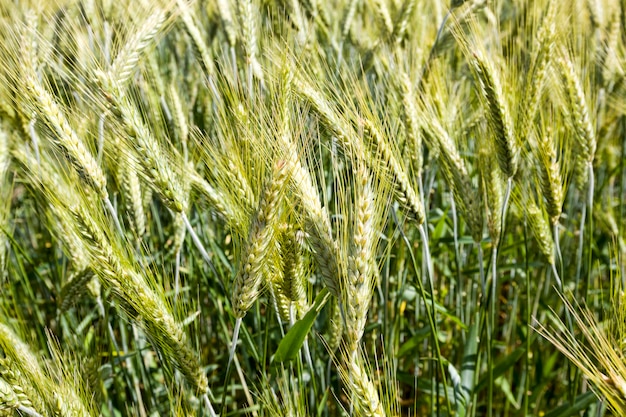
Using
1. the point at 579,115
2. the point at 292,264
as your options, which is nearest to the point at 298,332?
the point at 292,264

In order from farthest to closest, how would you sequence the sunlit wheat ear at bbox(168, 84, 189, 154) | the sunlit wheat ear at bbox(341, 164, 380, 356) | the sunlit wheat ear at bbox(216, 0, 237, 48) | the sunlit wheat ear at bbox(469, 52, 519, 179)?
the sunlit wheat ear at bbox(216, 0, 237, 48) → the sunlit wheat ear at bbox(168, 84, 189, 154) → the sunlit wheat ear at bbox(469, 52, 519, 179) → the sunlit wheat ear at bbox(341, 164, 380, 356)

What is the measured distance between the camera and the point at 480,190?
1724 millimetres

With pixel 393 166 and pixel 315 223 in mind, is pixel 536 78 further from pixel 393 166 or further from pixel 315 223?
pixel 315 223

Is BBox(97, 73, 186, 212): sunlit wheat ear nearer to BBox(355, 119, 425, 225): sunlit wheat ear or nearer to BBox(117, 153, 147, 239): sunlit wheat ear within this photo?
BBox(117, 153, 147, 239): sunlit wheat ear

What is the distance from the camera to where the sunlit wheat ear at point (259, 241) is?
3.48 ft

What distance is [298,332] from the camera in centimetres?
129

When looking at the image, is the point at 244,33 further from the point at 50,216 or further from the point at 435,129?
the point at 50,216

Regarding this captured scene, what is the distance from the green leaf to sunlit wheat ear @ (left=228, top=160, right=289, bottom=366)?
16cm

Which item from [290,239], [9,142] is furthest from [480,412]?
[9,142]

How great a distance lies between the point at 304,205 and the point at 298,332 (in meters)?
0.30

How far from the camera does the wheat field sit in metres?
1.15

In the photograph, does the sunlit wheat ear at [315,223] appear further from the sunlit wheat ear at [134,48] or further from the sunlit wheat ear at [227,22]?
the sunlit wheat ear at [227,22]

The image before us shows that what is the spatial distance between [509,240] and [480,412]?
59cm

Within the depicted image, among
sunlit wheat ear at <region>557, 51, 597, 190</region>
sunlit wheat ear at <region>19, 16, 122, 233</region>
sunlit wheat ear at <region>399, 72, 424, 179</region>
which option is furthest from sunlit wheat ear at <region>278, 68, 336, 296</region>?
sunlit wheat ear at <region>557, 51, 597, 190</region>
